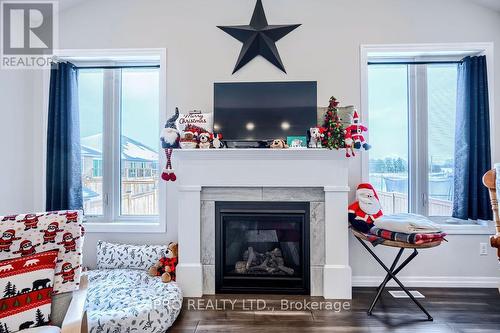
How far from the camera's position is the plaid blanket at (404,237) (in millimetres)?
2076

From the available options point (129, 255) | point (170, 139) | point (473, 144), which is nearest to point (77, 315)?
point (129, 255)

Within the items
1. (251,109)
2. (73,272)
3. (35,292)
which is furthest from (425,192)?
(35,292)

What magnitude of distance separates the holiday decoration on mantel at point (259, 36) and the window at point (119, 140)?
3.39 ft

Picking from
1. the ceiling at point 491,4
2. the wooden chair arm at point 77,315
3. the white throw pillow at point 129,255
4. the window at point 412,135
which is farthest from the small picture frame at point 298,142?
the ceiling at point 491,4

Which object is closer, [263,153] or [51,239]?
[51,239]

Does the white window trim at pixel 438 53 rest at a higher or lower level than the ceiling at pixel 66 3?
lower

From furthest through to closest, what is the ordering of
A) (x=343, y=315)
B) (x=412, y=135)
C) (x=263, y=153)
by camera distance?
1. (x=412, y=135)
2. (x=263, y=153)
3. (x=343, y=315)

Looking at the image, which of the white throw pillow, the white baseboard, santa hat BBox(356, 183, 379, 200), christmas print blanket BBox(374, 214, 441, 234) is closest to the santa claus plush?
santa hat BBox(356, 183, 379, 200)

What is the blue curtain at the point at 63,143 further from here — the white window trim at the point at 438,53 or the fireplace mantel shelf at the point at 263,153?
the white window trim at the point at 438,53

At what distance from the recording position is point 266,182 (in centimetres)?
253

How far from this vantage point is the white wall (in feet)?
9.07

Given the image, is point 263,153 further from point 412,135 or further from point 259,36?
point 412,135

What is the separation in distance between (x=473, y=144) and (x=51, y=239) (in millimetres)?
3713

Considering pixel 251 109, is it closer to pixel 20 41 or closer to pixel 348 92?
pixel 348 92
